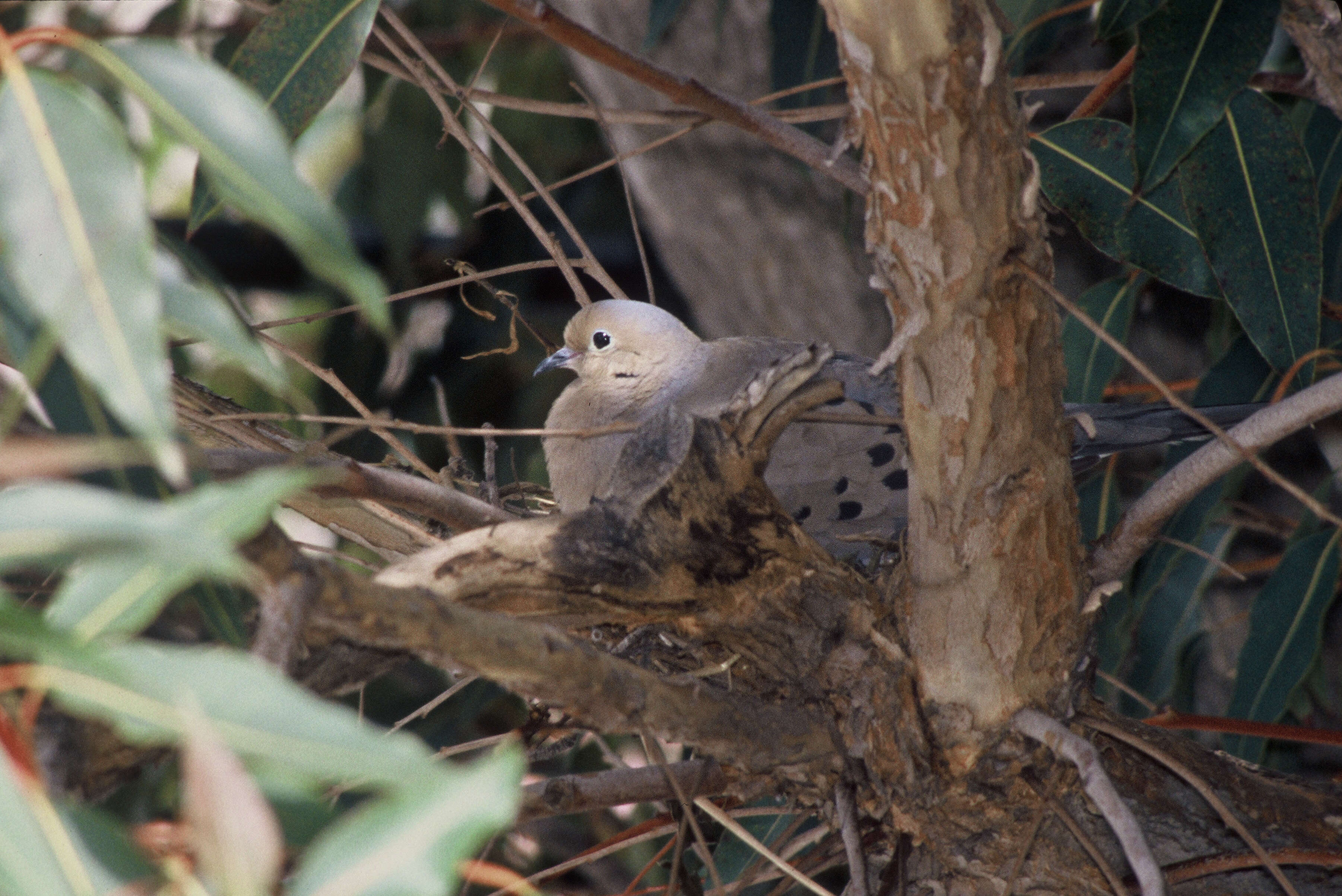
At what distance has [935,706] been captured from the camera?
1.03 m

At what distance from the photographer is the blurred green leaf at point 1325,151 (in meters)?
1.51

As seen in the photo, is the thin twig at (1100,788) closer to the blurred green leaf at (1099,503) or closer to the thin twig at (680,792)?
the thin twig at (680,792)

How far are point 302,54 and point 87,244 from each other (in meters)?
0.62

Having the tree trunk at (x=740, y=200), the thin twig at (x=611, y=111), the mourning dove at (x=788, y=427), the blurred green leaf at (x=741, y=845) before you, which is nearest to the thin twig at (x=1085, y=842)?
the mourning dove at (x=788, y=427)

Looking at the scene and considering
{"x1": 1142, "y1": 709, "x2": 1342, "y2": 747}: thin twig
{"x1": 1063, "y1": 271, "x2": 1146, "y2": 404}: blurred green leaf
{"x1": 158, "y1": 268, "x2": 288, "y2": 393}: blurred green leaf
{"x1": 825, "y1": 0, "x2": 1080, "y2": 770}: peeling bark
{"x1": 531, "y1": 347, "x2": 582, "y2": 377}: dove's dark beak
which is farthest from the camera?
{"x1": 531, "y1": 347, "x2": 582, "y2": 377}: dove's dark beak

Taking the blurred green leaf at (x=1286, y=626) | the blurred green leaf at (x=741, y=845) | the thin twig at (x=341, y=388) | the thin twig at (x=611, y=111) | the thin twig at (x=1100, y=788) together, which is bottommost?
the blurred green leaf at (x=741, y=845)

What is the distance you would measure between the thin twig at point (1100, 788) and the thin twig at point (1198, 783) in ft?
0.23

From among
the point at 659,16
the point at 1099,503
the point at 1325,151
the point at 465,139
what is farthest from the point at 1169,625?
the point at 465,139

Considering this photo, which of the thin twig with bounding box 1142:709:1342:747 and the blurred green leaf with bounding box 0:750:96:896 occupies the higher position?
the blurred green leaf with bounding box 0:750:96:896

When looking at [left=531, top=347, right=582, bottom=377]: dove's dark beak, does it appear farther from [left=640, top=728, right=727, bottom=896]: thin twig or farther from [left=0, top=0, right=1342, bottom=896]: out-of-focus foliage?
[left=640, top=728, right=727, bottom=896]: thin twig

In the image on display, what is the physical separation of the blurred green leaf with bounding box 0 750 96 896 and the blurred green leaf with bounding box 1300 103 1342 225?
1534 mm

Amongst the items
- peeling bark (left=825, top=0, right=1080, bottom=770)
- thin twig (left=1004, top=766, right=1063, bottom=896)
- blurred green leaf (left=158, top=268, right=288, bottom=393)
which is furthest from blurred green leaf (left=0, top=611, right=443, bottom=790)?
thin twig (left=1004, top=766, right=1063, bottom=896)

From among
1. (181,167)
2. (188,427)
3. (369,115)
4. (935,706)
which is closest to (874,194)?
(935,706)

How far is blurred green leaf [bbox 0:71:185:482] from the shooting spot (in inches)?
16.9
